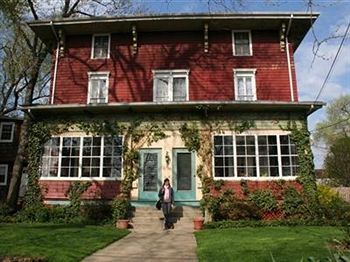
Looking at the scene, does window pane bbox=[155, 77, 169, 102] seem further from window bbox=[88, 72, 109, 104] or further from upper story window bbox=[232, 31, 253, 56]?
upper story window bbox=[232, 31, 253, 56]

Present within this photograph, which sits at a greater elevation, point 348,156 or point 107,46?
point 107,46

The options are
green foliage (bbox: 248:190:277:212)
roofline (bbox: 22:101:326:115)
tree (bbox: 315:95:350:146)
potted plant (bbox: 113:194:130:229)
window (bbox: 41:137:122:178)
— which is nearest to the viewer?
potted plant (bbox: 113:194:130:229)

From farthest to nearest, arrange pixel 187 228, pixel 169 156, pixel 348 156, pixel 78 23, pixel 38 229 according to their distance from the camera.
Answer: pixel 348 156 → pixel 78 23 → pixel 169 156 → pixel 187 228 → pixel 38 229

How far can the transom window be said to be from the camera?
16.1m

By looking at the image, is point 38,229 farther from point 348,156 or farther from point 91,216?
point 348,156

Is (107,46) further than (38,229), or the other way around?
(107,46)

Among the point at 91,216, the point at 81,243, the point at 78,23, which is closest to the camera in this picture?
the point at 81,243

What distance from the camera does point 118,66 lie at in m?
19.4

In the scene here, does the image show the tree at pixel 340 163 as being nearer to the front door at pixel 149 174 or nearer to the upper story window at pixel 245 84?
the upper story window at pixel 245 84

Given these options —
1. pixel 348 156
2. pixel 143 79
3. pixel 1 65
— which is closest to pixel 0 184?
pixel 1 65

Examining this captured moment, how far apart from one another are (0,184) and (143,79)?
16056 millimetres

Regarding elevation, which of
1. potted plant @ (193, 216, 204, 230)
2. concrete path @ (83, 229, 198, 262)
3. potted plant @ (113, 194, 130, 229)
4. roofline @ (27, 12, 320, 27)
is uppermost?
roofline @ (27, 12, 320, 27)

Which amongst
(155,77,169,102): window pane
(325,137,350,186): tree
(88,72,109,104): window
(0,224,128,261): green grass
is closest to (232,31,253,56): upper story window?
(155,77,169,102): window pane

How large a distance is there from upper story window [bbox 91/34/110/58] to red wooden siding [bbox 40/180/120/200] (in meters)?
6.86
